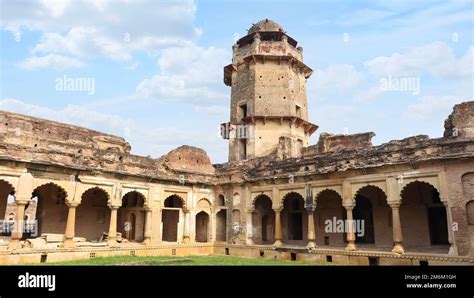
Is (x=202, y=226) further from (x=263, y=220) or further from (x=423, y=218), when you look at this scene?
(x=423, y=218)

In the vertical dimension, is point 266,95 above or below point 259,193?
above

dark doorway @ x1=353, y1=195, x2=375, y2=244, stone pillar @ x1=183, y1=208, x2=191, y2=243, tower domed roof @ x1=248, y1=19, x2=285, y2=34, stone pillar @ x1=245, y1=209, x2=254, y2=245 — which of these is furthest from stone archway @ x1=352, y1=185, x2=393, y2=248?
tower domed roof @ x1=248, y1=19, x2=285, y2=34

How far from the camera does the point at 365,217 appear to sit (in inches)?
820

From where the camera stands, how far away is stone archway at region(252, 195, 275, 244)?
2319cm

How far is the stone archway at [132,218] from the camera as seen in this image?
24.2 metres

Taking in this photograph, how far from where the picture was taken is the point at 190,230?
78.3ft

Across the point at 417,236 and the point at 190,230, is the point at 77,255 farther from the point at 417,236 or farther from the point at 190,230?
the point at 417,236

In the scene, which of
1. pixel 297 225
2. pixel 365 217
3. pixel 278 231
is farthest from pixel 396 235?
pixel 297 225

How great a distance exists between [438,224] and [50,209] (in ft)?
70.9

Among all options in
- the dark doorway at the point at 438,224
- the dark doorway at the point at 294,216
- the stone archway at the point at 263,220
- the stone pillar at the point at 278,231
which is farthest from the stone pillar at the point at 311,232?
the dark doorway at the point at 438,224

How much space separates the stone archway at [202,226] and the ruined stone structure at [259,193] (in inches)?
3.1

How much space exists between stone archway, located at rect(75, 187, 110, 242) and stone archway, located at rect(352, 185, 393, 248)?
1567cm
